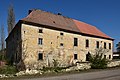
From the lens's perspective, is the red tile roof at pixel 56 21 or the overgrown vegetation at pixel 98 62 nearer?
the overgrown vegetation at pixel 98 62

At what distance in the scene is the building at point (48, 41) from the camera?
118 feet

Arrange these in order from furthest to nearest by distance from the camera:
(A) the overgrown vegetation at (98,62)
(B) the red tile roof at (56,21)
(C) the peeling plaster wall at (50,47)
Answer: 1. (B) the red tile roof at (56,21)
2. (C) the peeling plaster wall at (50,47)
3. (A) the overgrown vegetation at (98,62)

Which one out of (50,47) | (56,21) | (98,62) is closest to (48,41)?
(50,47)

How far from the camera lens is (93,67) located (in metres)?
32.6

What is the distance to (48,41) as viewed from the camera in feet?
128

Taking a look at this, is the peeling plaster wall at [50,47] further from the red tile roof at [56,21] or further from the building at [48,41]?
the red tile roof at [56,21]

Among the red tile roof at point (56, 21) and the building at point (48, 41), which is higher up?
the red tile roof at point (56, 21)

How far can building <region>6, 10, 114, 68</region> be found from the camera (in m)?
36.1

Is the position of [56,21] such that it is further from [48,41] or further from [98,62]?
[98,62]

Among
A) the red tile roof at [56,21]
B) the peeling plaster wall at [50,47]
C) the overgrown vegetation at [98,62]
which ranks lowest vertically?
the overgrown vegetation at [98,62]

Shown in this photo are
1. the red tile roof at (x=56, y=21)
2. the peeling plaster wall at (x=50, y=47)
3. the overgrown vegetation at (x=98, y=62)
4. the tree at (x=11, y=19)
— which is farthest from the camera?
the tree at (x=11, y=19)

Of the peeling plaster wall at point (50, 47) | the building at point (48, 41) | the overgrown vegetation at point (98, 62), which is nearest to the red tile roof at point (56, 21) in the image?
the building at point (48, 41)

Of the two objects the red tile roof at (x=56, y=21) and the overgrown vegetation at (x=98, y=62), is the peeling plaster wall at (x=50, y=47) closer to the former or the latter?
the red tile roof at (x=56, y=21)

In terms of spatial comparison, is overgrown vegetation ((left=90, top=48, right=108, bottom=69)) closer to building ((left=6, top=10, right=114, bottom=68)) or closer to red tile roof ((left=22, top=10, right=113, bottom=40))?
building ((left=6, top=10, right=114, bottom=68))
